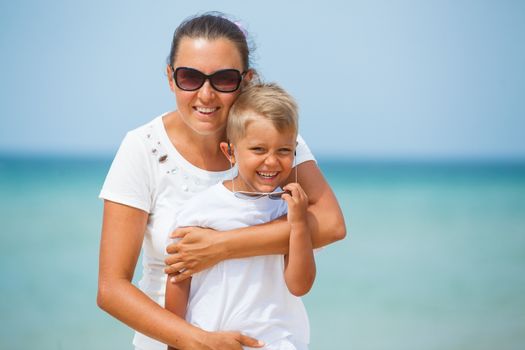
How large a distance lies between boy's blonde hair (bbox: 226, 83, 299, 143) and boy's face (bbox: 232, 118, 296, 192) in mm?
19

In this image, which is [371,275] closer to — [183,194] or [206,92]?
[183,194]

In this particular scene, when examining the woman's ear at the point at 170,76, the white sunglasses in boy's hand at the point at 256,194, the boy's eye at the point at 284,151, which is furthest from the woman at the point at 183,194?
the boy's eye at the point at 284,151

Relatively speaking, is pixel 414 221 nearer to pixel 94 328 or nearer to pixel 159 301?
pixel 94 328

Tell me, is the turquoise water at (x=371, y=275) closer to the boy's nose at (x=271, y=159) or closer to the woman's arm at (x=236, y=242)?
the woman's arm at (x=236, y=242)

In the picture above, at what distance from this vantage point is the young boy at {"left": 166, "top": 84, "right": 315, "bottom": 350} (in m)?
2.48

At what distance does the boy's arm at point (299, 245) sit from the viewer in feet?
8.00

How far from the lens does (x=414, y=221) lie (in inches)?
593

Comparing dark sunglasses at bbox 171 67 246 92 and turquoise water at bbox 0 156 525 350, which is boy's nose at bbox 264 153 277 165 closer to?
dark sunglasses at bbox 171 67 246 92

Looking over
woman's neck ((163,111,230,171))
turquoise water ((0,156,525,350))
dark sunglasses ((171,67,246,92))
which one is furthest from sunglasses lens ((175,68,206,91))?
turquoise water ((0,156,525,350))

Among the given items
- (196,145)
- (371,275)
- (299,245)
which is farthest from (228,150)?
(371,275)

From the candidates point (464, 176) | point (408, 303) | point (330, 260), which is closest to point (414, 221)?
point (330, 260)

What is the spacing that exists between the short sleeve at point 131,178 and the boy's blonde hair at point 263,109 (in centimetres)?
33

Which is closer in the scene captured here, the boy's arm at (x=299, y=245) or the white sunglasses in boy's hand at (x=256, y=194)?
the boy's arm at (x=299, y=245)

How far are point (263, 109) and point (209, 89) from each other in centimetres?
23
